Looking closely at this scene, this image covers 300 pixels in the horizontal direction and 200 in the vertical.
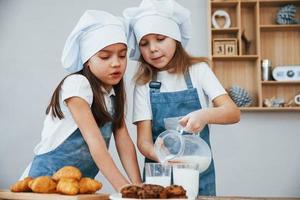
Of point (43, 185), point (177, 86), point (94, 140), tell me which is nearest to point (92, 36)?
point (94, 140)

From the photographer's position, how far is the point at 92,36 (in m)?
1.45

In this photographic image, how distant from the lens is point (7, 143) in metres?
3.37

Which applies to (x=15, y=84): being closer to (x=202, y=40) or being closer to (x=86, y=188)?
(x=202, y=40)

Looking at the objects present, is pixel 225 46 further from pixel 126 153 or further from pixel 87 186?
pixel 87 186

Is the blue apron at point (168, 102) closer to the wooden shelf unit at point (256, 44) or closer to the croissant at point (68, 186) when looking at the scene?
the croissant at point (68, 186)

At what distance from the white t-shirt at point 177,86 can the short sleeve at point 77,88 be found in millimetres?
291

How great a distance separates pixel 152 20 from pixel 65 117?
43cm

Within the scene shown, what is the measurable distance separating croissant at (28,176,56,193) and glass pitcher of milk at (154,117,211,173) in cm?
30

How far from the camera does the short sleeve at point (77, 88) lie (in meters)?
1.40

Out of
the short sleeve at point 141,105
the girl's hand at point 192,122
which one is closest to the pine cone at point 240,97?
the short sleeve at point 141,105

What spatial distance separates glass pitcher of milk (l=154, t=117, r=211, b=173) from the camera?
1232mm

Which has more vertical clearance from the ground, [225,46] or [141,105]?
[225,46]

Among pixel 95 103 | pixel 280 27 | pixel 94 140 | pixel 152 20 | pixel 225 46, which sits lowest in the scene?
pixel 94 140

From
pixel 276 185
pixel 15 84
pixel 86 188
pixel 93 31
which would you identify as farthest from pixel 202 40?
pixel 86 188
